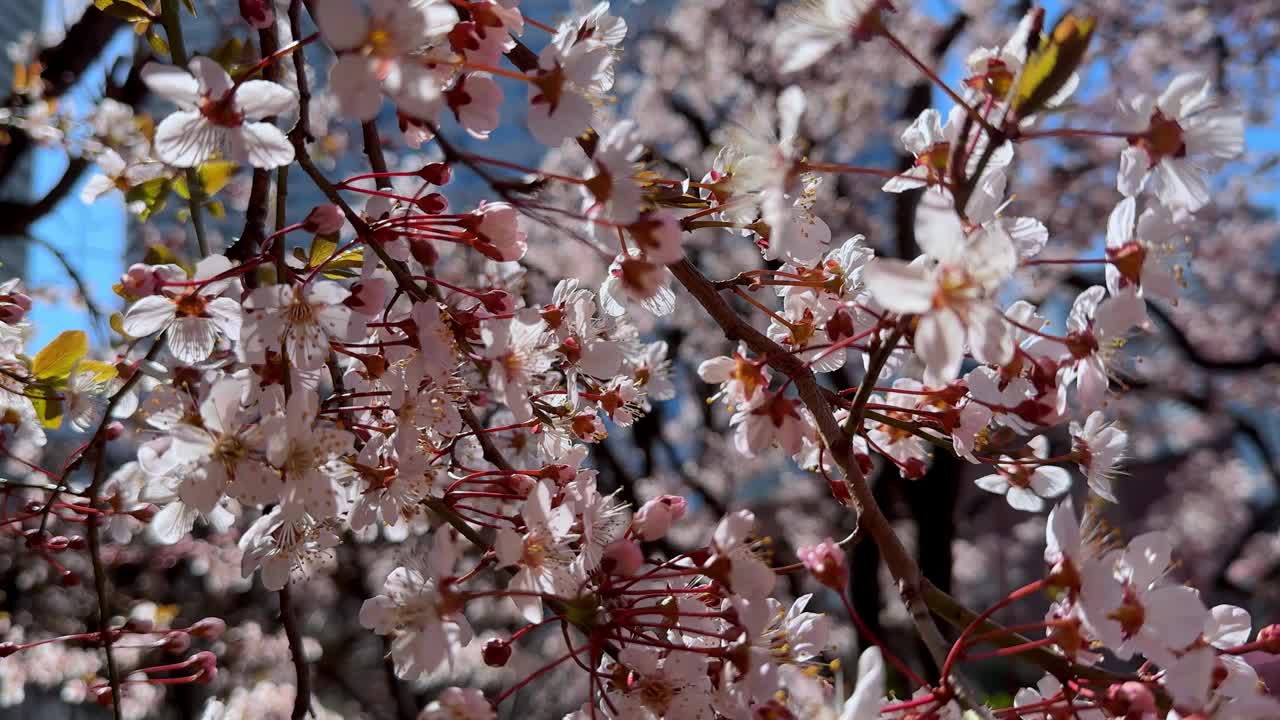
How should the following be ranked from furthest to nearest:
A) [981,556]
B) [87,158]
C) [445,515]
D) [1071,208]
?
1. [981,556]
2. [1071,208]
3. [87,158]
4. [445,515]

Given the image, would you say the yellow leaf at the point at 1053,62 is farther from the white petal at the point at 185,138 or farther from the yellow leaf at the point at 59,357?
the yellow leaf at the point at 59,357

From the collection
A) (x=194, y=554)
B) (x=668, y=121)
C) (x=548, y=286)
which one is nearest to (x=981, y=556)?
(x=668, y=121)

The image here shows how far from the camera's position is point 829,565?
65 cm

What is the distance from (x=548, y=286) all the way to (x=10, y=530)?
3.25 m

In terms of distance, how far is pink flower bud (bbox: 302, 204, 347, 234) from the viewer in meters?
0.70

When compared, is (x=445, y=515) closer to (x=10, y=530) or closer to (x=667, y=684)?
(x=667, y=684)

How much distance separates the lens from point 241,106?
2.27ft

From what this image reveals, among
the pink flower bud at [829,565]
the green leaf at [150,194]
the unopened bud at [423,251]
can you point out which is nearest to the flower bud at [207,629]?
the green leaf at [150,194]

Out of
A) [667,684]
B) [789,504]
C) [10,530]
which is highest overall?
[667,684]

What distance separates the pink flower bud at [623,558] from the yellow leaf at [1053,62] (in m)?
0.41

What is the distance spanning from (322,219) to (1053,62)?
1.73ft

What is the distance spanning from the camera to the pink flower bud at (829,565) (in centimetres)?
65

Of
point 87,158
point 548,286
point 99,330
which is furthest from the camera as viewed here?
point 548,286

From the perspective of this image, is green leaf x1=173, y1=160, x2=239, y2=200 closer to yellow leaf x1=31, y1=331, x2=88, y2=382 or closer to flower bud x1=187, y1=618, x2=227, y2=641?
yellow leaf x1=31, y1=331, x2=88, y2=382
